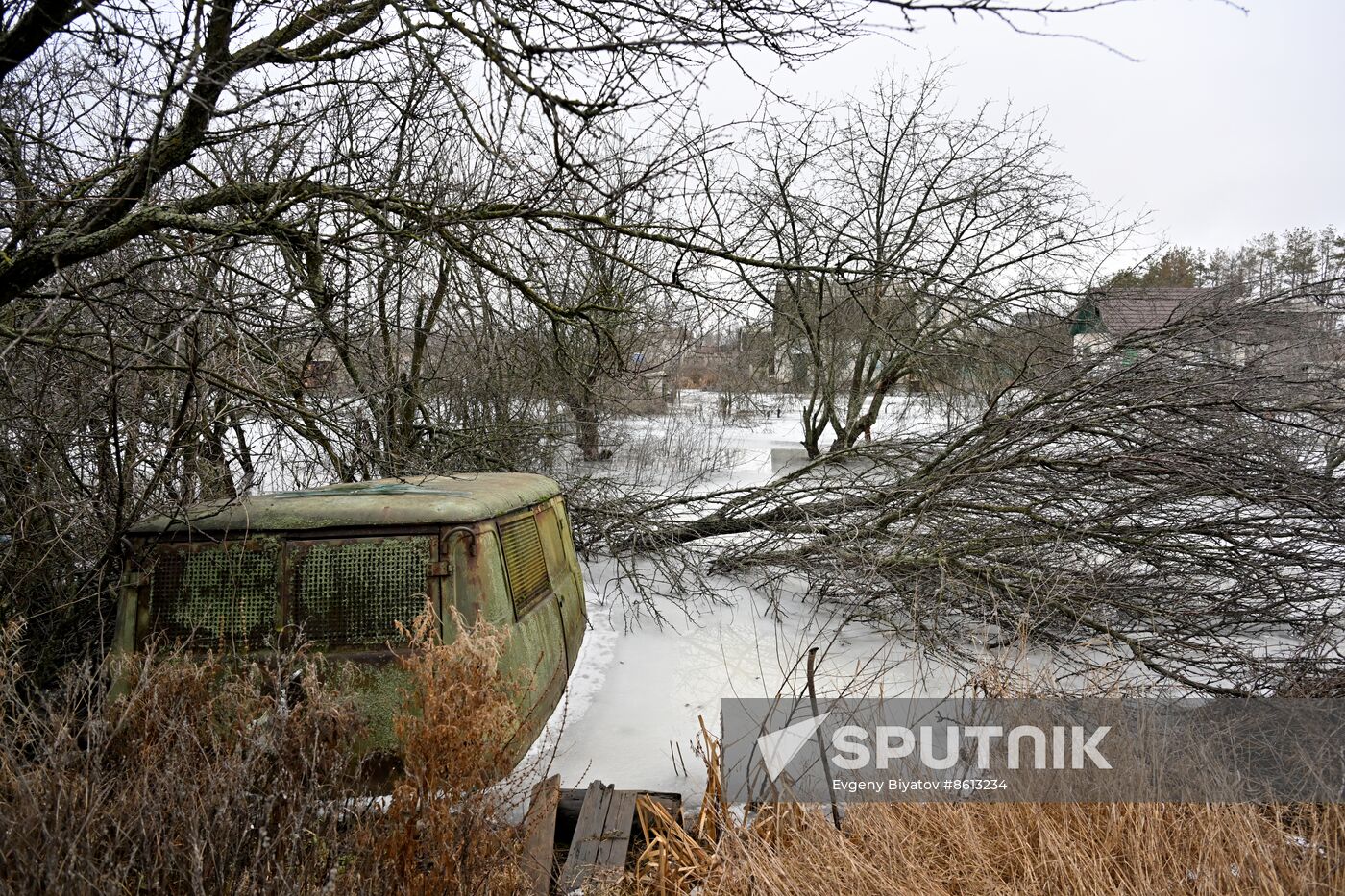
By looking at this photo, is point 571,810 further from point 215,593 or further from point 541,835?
point 215,593

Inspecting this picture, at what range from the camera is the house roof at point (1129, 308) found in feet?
21.0

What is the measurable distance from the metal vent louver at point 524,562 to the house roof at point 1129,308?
5.05 meters

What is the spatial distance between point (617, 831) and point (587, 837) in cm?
13

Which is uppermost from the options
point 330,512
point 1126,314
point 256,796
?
point 1126,314

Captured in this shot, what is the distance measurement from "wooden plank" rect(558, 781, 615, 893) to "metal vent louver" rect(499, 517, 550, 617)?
948 millimetres

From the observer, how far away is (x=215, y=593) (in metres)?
3.23

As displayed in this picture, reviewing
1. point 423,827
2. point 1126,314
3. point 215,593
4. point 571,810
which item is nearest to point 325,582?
point 215,593

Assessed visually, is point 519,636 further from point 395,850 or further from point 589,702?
point 589,702

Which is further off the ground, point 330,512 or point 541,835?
point 330,512

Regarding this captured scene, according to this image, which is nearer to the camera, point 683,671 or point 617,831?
point 617,831

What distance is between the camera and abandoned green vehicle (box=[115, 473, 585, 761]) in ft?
10.4

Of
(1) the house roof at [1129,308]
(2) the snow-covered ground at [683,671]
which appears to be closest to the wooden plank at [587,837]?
(2) the snow-covered ground at [683,671]

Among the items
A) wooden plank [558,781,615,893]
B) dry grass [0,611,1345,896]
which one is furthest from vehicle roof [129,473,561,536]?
wooden plank [558,781,615,893]

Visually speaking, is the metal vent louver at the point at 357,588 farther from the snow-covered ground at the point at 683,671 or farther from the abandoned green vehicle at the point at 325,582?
the snow-covered ground at the point at 683,671
